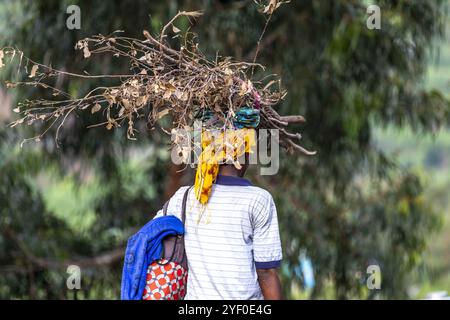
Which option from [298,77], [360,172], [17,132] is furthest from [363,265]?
[17,132]

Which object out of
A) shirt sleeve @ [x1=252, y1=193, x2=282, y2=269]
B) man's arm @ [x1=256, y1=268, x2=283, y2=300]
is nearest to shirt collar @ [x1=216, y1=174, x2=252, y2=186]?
shirt sleeve @ [x1=252, y1=193, x2=282, y2=269]

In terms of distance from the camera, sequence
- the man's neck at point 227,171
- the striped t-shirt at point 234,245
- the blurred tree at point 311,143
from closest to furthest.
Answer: the striped t-shirt at point 234,245
the man's neck at point 227,171
the blurred tree at point 311,143

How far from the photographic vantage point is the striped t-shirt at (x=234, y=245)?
3275 millimetres

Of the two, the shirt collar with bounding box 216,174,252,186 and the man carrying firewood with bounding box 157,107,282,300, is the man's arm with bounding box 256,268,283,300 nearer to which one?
the man carrying firewood with bounding box 157,107,282,300

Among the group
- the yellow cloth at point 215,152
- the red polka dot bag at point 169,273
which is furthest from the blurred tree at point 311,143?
the red polka dot bag at point 169,273

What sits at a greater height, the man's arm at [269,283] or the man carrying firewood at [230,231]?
the man carrying firewood at [230,231]

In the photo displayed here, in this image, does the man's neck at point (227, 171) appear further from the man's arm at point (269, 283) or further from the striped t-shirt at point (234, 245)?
the man's arm at point (269, 283)

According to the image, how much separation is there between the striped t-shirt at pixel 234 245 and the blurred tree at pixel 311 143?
149 inches

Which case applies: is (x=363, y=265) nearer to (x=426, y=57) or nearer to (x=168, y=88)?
(x=426, y=57)

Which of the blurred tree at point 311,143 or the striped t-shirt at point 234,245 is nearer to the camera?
the striped t-shirt at point 234,245

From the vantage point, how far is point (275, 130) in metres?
3.66

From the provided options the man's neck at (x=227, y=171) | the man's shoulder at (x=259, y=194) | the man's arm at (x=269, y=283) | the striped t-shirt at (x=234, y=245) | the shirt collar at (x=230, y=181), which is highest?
the man's neck at (x=227, y=171)

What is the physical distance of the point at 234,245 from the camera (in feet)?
10.7
